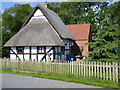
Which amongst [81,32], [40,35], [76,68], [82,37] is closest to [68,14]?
[81,32]

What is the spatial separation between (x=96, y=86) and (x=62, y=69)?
3541 millimetres

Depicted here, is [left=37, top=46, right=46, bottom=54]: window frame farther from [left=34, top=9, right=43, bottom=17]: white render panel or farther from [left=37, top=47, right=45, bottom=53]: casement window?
[left=34, top=9, right=43, bottom=17]: white render panel

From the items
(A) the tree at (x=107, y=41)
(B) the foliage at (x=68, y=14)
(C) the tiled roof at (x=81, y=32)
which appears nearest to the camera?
(A) the tree at (x=107, y=41)

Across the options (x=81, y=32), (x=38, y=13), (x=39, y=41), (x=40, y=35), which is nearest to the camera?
(x=39, y=41)

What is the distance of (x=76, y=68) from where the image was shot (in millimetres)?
10664

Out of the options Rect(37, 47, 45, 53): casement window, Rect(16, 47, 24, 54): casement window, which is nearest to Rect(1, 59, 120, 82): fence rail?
Rect(37, 47, 45, 53): casement window

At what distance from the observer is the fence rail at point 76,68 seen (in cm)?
930

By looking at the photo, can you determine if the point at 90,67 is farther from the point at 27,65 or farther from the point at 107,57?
the point at 27,65

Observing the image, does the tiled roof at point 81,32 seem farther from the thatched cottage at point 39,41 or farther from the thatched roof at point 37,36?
the thatched roof at point 37,36

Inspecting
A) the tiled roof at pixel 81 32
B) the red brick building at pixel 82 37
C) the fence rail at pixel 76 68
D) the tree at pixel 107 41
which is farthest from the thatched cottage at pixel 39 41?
the tiled roof at pixel 81 32

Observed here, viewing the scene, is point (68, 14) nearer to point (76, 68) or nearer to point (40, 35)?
point (40, 35)

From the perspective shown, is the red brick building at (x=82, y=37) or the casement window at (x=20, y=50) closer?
the casement window at (x=20, y=50)

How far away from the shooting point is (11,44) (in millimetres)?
21438

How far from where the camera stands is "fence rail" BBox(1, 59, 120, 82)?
30.5 feet
